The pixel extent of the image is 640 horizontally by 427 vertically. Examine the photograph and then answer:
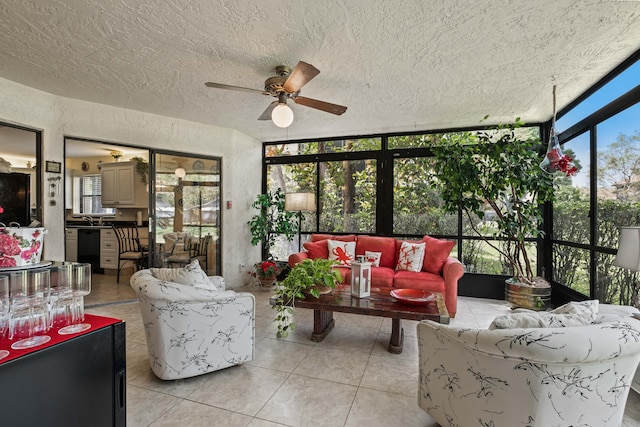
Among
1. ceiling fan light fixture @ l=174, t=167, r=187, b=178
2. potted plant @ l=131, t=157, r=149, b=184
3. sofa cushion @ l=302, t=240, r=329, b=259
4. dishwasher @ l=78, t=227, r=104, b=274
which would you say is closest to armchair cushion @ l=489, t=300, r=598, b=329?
sofa cushion @ l=302, t=240, r=329, b=259

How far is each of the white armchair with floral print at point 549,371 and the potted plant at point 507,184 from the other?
8.57ft

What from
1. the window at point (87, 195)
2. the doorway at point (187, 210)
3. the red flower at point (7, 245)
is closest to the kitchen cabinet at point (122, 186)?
the window at point (87, 195)

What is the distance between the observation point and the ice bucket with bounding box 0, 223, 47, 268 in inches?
75.7

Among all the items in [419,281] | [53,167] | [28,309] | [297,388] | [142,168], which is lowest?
[297,388]

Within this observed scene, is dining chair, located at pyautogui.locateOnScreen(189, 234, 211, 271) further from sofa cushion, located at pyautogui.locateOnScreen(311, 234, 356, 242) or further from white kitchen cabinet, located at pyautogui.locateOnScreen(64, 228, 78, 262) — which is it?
white kitchen cabinet, located at pyautogui.locateOnScreen(64, 228, 78, 262)

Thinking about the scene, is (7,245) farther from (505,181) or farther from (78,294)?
(505,181)

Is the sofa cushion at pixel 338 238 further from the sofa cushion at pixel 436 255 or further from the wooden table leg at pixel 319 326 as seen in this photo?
the wooden table leg at pixel 319 326

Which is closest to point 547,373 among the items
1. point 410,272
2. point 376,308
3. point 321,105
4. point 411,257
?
point 376,308

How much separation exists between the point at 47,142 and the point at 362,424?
14.4 feet

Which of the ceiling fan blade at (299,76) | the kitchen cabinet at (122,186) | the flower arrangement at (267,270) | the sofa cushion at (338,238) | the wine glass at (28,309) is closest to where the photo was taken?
the wine glass at (28,309)

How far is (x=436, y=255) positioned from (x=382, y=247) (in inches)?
30.2

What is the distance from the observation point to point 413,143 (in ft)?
15.8

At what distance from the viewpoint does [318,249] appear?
4.52m

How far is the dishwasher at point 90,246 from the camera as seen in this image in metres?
5.77
